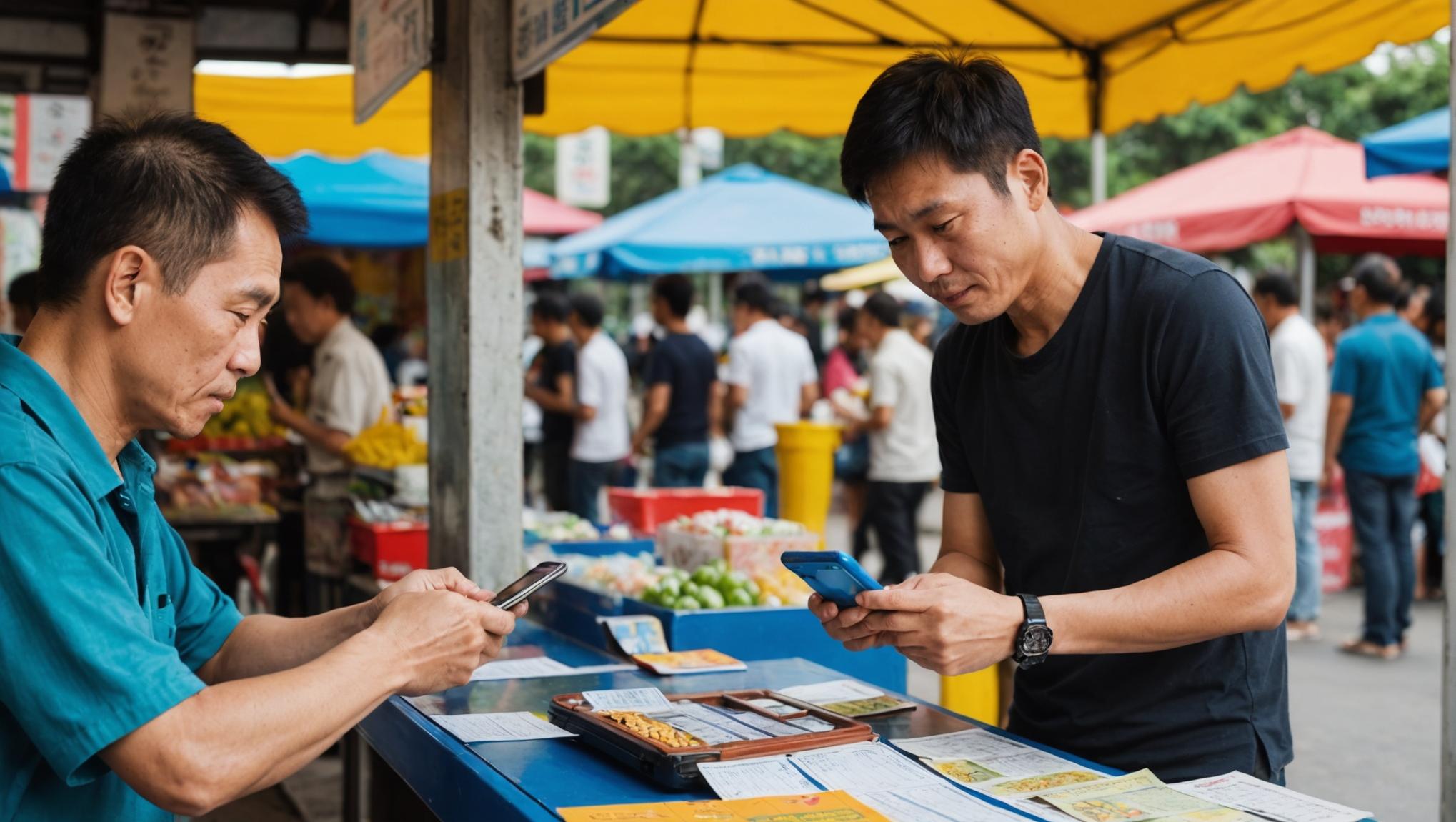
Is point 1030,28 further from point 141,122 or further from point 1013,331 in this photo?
point 141,122

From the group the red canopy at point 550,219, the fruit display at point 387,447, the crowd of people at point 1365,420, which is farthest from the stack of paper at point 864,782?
the red canopy at point 550,219

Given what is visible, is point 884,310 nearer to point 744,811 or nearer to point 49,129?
point 49,129

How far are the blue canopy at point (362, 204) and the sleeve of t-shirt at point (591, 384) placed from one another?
140 centimetres

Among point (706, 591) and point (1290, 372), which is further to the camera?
point (1290, 372)

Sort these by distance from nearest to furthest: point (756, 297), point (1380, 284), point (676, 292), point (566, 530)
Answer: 1. point (566, 530)
2. point (1380, 284)
3. point (676, 292)
4. point (756, 297)

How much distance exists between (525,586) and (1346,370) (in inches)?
284

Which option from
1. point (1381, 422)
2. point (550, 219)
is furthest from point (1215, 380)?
point (550, 219)

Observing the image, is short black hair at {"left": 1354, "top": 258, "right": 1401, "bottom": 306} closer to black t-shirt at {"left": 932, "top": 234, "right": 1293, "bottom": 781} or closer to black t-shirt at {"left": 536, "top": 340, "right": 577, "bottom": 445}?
black t-shirt at {"left": 536, "top": 340, "right": 577, "bottom": 445}

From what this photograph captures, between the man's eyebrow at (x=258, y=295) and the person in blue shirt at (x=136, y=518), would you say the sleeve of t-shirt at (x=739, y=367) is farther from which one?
the man's eyebrow at (x=258, y=295)

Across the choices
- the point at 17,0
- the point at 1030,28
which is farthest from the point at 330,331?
the point at 1030,28

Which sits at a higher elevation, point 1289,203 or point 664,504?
point 1289,203

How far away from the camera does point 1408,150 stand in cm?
720

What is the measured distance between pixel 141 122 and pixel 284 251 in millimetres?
268

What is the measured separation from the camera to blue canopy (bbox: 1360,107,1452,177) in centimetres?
712
